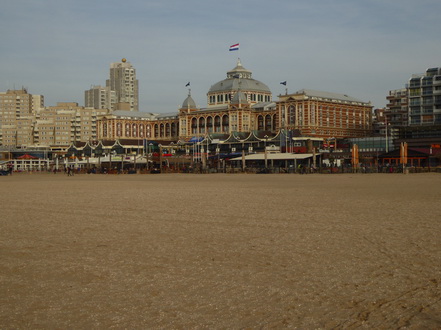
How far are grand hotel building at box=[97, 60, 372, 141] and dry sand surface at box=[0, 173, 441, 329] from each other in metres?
106

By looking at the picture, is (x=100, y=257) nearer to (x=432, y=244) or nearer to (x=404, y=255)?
(x=404, y=255)

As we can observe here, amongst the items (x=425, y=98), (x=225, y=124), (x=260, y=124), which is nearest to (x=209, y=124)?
(x=225, y=124)

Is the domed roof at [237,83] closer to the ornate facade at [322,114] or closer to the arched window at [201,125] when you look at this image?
the arched window at [201,125]

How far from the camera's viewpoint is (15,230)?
17047mm

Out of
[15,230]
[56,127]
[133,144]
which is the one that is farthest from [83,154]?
[15,230]

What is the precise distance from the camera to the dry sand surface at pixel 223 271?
8516 millimetres

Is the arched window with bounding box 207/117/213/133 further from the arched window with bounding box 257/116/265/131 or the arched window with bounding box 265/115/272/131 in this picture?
the arched window with bounding box 265/115/272/131

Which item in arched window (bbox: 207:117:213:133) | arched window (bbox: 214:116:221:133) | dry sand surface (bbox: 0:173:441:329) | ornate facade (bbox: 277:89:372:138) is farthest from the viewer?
arched window (bbox: 207:117:213:133)

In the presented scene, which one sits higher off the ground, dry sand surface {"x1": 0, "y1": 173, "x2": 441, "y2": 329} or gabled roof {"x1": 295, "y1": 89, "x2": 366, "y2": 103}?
gabled roof {"x1": 295, "y1": 89, "x2": 366, "y2": 103}

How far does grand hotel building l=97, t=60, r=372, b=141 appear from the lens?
127 m

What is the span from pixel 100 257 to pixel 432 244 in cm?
761

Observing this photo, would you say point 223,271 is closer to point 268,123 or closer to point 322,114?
point 322,114

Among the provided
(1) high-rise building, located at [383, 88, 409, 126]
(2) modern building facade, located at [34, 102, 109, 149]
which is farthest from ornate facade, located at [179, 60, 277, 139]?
(2) modern building facade, located at [34, 102, 109, 149]

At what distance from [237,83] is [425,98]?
5954cm
